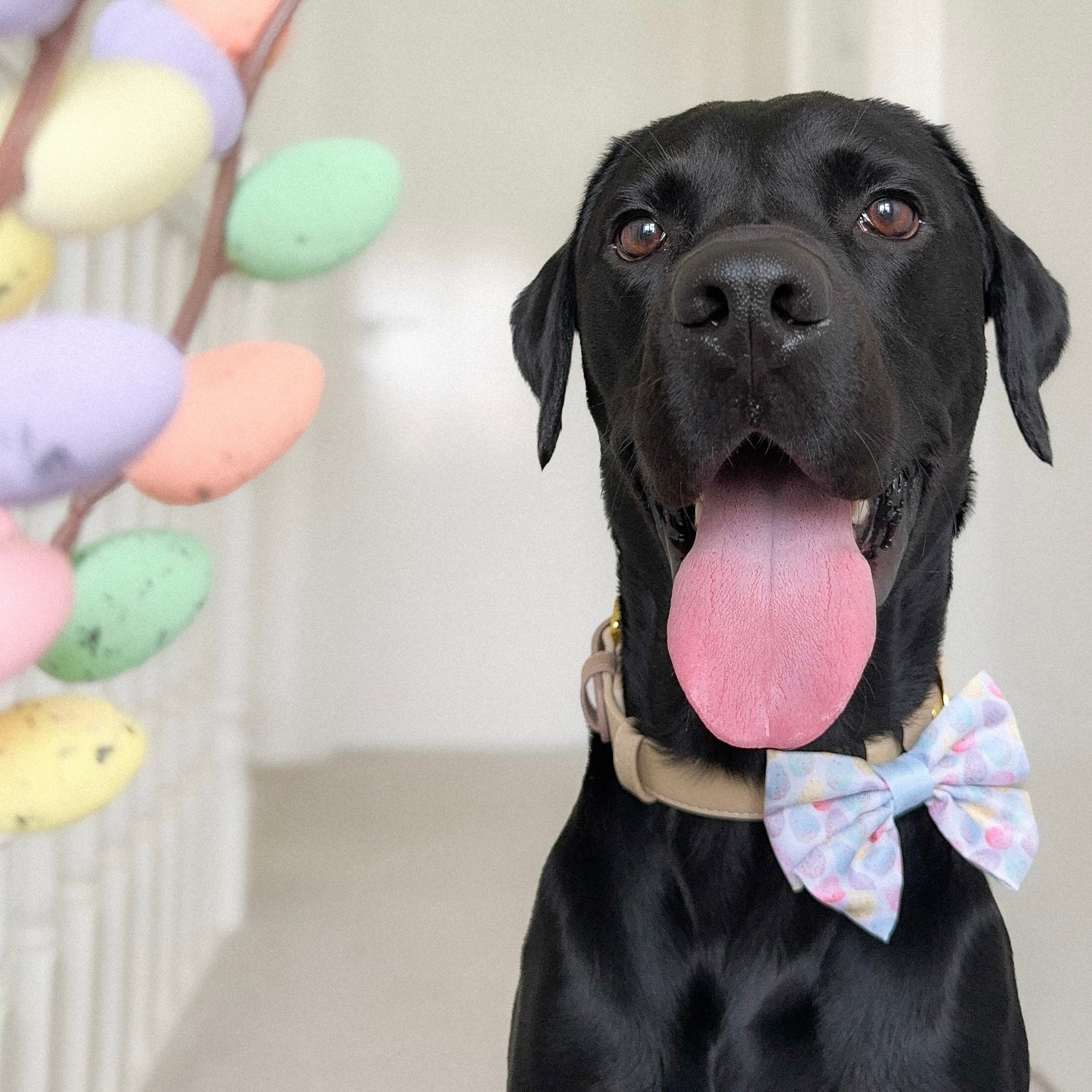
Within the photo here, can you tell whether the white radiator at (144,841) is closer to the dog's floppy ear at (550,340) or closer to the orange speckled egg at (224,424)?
the dog's floppy ear at (550,340)

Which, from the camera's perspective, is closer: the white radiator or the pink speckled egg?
the pink speckled egg

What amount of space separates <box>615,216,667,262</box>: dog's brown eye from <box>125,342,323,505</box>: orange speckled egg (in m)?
0.92

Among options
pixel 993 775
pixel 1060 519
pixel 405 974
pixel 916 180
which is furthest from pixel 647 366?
pixel 405 974

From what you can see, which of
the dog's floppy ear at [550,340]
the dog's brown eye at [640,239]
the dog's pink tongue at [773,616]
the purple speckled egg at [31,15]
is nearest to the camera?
the purple speckled egg at [31,15]

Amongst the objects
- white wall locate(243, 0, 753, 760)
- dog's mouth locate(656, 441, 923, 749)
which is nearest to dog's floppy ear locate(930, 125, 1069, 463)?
dog's mouth locate(656, 441, 923, 749)

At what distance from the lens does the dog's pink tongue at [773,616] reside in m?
0.99

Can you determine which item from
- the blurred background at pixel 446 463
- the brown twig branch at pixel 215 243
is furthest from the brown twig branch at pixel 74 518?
the blurred background at pixel 446 463

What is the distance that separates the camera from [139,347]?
282 millimetres

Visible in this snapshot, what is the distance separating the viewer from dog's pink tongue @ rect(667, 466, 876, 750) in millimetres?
986

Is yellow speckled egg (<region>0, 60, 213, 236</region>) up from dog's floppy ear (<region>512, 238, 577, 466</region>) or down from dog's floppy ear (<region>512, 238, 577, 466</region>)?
up

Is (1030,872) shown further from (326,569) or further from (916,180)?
(326,569)

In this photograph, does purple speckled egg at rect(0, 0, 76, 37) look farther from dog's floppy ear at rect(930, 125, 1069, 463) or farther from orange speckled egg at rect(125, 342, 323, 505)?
dog's floppy ear at rect(930, 125, 1069, 463)

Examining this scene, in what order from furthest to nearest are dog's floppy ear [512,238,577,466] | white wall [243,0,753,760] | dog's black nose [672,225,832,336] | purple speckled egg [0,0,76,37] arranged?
white wall [243,0,753,760]
dog's floppy ear [512,238,577,466]
dog's black nose [672,225,832,336]
purple speckled egg [0,0,76,37]

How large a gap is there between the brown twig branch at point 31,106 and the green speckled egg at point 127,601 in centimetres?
10
